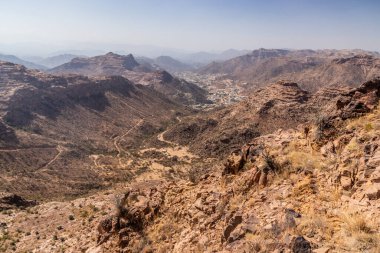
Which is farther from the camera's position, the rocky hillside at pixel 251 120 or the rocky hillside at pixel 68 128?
the rocky hillside at pixel 251 120

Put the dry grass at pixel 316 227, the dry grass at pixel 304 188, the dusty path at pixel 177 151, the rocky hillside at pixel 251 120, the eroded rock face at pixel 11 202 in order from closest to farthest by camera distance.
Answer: the dry grass at pixel 316 227 < the dry grass at pixel 304 188 < the eroded rock face at pixel 11 202 < the rocky hillside at pixel 251 120 < the dusty path at pixel 177 151

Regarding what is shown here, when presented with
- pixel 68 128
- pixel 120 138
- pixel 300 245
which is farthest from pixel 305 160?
pixel 68 128

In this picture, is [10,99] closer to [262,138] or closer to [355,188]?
[262,138]

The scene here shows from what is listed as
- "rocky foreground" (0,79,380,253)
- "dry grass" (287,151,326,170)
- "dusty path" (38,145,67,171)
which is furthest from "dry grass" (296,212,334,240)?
"dusty path" (38,145,67,171)

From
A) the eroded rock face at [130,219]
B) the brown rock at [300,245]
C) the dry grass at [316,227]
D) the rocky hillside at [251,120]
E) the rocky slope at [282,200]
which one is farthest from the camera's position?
the rocky hillside at [251,120]

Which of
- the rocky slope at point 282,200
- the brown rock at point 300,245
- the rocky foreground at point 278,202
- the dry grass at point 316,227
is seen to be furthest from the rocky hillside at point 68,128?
the brown rock at point 300,245

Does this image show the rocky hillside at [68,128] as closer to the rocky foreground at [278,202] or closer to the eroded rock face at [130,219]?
the eroded rock face at [130,219]

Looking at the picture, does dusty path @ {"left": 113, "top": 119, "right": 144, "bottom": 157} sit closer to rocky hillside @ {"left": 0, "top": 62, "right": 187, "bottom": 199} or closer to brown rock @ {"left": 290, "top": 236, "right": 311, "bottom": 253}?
rocky hillside @ {"left": 0, "top": 62, "right": 187, "bottom": 199}

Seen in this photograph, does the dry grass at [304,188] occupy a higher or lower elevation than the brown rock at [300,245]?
higher

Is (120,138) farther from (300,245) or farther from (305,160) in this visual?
(300,245)
